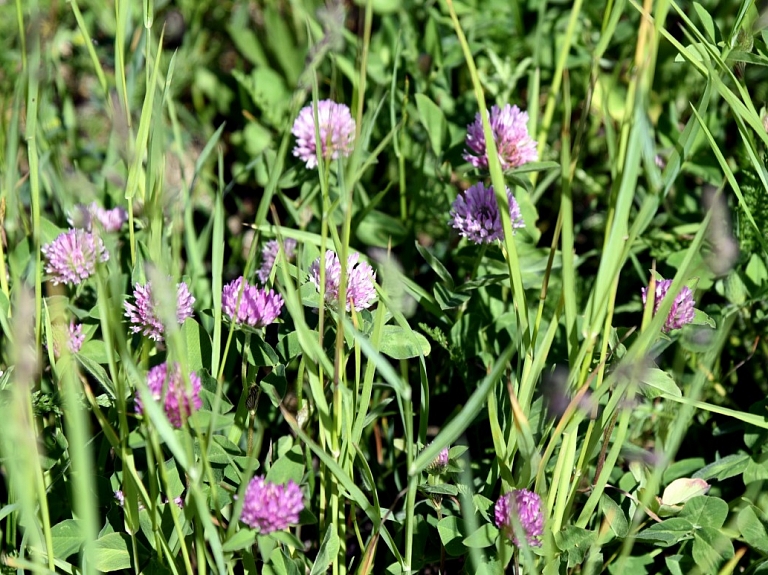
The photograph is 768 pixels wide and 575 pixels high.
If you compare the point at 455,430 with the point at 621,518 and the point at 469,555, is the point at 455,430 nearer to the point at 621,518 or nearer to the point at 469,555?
the point at 469,555

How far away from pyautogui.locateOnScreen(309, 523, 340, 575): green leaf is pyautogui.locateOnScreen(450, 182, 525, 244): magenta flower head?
1.61 ft

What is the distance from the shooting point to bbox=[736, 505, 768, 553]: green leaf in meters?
1.09

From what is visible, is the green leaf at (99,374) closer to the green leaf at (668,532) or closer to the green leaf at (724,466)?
the green leaf at (668,532)

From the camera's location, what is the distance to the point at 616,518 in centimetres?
110

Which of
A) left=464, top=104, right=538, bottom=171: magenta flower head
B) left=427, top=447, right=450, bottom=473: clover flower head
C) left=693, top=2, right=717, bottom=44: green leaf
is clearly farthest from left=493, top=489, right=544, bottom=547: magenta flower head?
left=693, top=2, right=717, bottom=44: green leaf

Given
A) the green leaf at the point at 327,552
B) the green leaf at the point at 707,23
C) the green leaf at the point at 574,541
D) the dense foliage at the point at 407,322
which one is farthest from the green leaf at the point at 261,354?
the green leaf at the point at 707,23

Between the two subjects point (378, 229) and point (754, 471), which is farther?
point (378, 229)

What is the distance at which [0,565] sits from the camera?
3.64 ft

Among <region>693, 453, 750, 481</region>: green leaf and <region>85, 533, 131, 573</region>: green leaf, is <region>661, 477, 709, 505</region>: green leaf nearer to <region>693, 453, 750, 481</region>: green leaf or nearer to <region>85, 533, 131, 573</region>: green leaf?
<region>693, 453, 750, 481</region>: green leaf

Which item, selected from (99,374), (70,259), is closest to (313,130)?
(70,259)

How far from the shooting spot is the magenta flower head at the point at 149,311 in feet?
3.67

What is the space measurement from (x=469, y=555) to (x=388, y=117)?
0.99 metres

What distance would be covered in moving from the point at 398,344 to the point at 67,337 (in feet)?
1.60

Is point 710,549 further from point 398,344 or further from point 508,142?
point 508,142
